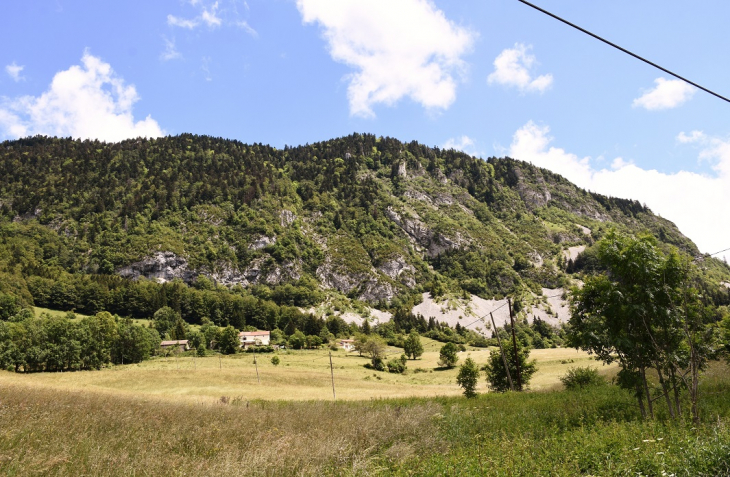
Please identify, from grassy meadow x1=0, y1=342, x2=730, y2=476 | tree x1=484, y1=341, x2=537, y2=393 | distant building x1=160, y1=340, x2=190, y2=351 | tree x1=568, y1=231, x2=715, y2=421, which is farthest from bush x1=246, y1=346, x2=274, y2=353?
tree x1=568, y1=231, x2=715, y2=421

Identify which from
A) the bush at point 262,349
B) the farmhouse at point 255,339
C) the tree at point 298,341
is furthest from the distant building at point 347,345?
the bush at point 262,349

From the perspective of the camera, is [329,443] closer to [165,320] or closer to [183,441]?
[183,441]

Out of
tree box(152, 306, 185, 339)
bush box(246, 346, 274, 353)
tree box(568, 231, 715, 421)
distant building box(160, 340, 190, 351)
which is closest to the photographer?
tree box(568, 231, 715, 421)

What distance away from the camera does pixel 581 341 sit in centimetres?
1338

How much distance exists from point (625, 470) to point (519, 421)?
8628 mm

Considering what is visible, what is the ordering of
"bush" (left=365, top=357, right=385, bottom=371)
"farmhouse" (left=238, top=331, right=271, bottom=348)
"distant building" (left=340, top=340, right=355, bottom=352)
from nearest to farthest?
"bush" (left=365, top=357, right=385, bottom=371), "farmhouse" (left=238, top=331, right=271, bottom=348), "distant building" (left=340, top=340, right=355, bottom=352)

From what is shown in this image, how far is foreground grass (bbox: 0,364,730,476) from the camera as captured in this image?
6.07m

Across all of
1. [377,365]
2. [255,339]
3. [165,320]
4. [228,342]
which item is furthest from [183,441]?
[165,320]

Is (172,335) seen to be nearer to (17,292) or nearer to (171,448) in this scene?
(17,292)

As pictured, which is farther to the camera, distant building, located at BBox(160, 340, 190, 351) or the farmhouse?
the farmhouse

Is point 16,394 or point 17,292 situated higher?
point 17,292

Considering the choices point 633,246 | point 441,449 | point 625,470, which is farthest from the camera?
point 633,246

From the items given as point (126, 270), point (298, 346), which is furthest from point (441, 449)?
point (126, 270)

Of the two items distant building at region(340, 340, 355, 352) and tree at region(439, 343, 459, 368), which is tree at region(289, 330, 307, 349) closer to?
distant building at region(340, 340, 355, 352)
